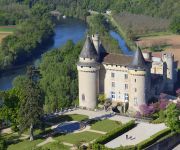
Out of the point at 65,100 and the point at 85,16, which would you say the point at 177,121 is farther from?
the point at 85,16

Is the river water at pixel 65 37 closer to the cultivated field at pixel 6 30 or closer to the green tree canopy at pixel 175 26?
the cultivated field at pixel 6 30

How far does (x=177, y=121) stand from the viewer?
168ft

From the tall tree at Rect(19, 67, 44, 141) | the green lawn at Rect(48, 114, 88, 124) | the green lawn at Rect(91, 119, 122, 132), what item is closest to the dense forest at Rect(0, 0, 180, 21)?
the green lawn at Rect(48, 114, 88, 124)

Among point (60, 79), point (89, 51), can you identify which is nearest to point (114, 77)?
point (89, 51)

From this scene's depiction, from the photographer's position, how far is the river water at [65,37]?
87512 mm

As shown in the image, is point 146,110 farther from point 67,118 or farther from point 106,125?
point 67,118

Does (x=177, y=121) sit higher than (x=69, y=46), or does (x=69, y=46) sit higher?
(x=69, y=46)

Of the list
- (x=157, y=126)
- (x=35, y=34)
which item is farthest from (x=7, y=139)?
(x=35, y=34)

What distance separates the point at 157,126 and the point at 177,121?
253cm

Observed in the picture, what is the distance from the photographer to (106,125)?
5322cm

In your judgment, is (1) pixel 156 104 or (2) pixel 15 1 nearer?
(1) pixel 156 104

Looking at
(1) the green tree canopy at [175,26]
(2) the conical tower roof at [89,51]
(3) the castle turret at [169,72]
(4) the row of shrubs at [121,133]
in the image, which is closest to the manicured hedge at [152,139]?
(4) the row of shrubs at [121,133]

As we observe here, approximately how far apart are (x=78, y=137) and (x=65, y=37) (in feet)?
236

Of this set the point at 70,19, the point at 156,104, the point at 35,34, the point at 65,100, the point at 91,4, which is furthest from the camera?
the point at 91,4
